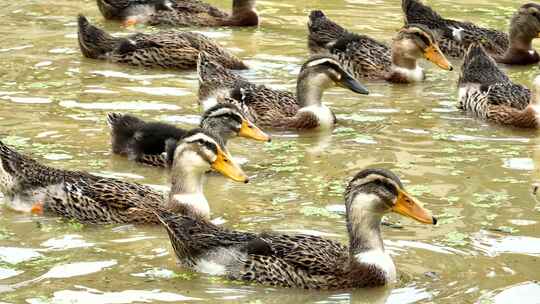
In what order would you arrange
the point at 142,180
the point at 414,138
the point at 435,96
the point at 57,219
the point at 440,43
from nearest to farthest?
the point at 57,219 → the point at 142,180 → the point at 414,138 → the point at 435,96 → the point at 440,43

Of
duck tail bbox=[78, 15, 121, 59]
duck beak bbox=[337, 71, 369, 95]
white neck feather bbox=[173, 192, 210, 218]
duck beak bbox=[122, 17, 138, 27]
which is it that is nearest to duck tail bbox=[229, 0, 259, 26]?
duck beak bbox=[122, 17, 138, 27]

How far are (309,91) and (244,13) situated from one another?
4617mm

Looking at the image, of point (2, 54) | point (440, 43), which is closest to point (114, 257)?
point (2, 54)

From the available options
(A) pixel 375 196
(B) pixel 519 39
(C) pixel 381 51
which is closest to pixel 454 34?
(B) pixel 519 39

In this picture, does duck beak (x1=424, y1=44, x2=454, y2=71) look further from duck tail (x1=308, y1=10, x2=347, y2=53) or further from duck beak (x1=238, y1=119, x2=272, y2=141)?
duck beak (x1=238, y1=119, x2=272, y2=141)

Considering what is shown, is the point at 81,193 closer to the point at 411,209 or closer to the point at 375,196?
the point at 375,196

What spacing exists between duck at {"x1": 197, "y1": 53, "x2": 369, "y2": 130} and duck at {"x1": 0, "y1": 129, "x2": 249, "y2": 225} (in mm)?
3020

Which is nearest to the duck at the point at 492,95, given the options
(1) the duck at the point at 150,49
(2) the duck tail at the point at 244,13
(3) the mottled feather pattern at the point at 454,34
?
(3) the mottled feather pattern at the point at 454,34

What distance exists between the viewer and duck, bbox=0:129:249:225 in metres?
10.3

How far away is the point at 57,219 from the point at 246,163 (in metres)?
2.24

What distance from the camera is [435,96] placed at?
14.9 metres

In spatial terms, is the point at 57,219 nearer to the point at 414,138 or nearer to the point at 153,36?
the point at 414,138

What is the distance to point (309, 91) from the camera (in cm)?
1355

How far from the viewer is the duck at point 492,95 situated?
13484 mm
